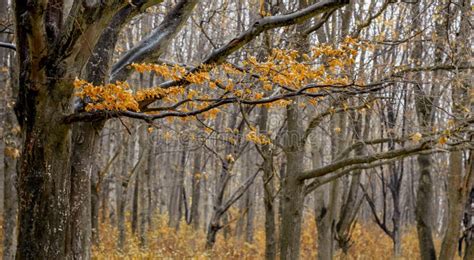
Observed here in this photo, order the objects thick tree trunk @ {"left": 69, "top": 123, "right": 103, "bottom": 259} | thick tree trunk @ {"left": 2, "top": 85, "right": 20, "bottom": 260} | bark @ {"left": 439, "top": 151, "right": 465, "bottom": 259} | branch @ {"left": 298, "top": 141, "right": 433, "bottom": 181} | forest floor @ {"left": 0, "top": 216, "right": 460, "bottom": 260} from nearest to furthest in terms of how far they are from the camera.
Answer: thick tree trunk @ {"left": 69, "top": 123, "right": 103, "bottom": 259} < branch @ {"left": 298, "top": 141, "right": 433, "bottom": 181} < thick tree trunk @ {"left": 2, "top": 85, "right": 20, "bottom": 260} < bark @ {"left": 439, "top": 151, "right": 465, "bottom": 259} < forest floor @ {"left": 0, "top": 216, "right": 460, "bottom": 260}

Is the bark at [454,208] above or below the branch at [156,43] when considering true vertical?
below

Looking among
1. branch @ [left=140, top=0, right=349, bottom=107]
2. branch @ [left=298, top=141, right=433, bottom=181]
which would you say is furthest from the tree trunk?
branch @ [left=140, top=0, right=349, bottom=107]

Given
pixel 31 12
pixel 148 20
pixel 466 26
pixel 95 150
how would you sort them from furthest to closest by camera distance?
pixel 148 20 → pixel 466 26 → pixel 95 150 → pixel 31 12

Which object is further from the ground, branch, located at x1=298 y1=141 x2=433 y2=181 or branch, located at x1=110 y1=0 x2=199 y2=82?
branch, located at x1=110 y1=0 x2=199 y2=82

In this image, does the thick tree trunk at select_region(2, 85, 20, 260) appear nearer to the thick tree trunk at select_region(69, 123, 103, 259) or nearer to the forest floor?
the thick tree trunk at select_region(69, 123, 103, 259)

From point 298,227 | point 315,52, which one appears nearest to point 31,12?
point 315,52

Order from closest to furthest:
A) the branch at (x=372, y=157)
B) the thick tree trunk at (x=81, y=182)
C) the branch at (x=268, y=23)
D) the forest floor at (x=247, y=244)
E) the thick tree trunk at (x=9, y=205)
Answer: the branch at (x=268, y=23)
the thick tree trunk at (x=81, y=182)
the branch at (x=372, y=157)
the thick tree trunk at (x=9, y=205)
the forest floor at (x=247, y=244)

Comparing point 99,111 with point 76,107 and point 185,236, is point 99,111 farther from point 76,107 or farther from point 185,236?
point 185,236

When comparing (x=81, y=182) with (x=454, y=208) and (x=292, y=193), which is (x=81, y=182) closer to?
(x=292, y=193)

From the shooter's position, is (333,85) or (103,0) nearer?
(103,0)

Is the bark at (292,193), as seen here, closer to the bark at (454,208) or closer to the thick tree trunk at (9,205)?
the bark at (454,208)

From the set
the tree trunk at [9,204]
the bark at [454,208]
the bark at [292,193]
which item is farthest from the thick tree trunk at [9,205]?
the bark at [454,208]

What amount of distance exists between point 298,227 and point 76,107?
182 inches

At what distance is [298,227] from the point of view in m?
9.09
